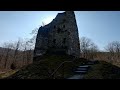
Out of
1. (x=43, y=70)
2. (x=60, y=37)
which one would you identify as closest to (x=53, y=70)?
(x=43, y=70)

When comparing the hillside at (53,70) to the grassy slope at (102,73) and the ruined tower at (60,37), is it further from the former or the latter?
the ruined tower at (60,37)

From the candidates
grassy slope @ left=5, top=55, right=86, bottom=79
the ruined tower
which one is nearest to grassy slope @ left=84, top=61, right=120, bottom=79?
grassy slope @ left=5, top=55, right=86, bottom=79

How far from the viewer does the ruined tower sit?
28344 mm

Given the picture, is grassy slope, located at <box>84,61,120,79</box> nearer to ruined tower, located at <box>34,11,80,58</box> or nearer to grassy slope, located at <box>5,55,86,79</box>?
grassy slope, located at <box>5,55,86,79</box>

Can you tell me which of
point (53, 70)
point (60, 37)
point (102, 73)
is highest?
point (60, 37)

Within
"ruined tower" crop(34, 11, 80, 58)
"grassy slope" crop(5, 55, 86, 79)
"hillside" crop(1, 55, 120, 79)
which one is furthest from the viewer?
"ruined tower" crop(34, 11, 80, 58)

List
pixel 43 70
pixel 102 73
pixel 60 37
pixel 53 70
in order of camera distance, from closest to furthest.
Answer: pixel 102 73 → pixel 43 70 → pixel 53 70 → pixel 60 37

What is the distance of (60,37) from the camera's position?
2909cm

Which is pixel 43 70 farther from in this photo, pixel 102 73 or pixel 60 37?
pixel 60 37

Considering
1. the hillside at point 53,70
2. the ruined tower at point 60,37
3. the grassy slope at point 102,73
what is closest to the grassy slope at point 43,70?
the hillside at point 53,70

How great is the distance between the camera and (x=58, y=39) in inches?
1144

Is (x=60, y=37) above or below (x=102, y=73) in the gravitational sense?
above
